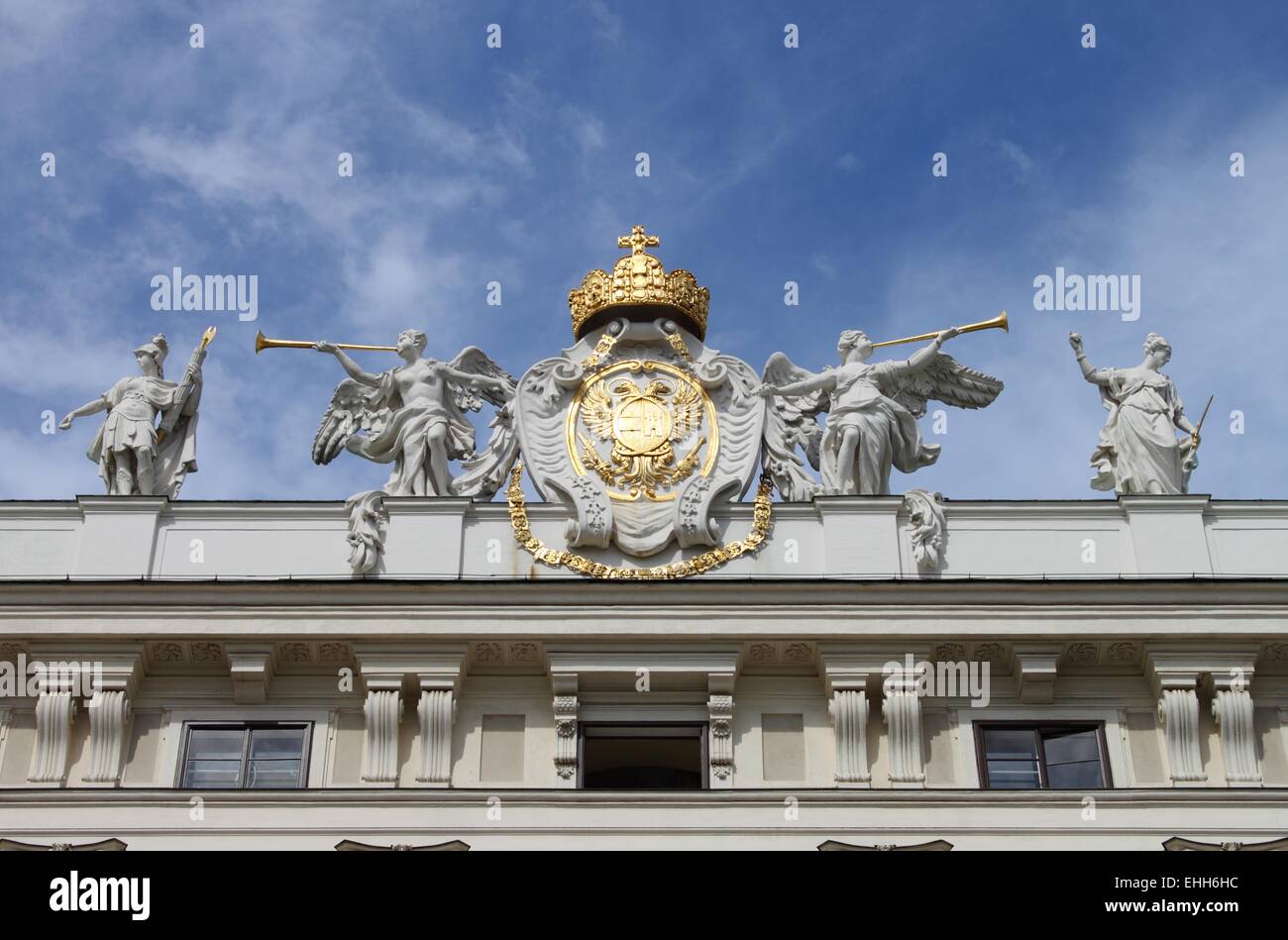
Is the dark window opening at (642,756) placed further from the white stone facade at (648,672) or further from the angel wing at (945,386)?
the angel wing at (945,386)

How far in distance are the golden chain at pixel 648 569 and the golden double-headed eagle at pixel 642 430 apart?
2.72 feet

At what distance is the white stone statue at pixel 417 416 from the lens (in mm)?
21328

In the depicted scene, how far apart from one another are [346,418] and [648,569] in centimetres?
374

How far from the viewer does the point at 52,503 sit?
21.0 meters

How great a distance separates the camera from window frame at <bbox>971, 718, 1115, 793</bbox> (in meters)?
19.4

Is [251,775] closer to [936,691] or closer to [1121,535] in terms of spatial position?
[936,691]

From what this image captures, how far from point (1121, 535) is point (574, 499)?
17.0ft

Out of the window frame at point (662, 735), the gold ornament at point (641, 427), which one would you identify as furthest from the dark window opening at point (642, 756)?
the gold ornament at point (641, 427)

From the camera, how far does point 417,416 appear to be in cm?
2158

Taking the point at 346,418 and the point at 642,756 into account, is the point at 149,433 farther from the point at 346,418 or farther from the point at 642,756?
the point at 642,756

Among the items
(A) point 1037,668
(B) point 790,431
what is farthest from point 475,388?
(A) point 1037,668

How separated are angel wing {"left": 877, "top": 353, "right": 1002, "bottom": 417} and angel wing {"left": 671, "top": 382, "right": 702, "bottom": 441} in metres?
2.04

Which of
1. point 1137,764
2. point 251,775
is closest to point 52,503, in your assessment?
point 251,775
